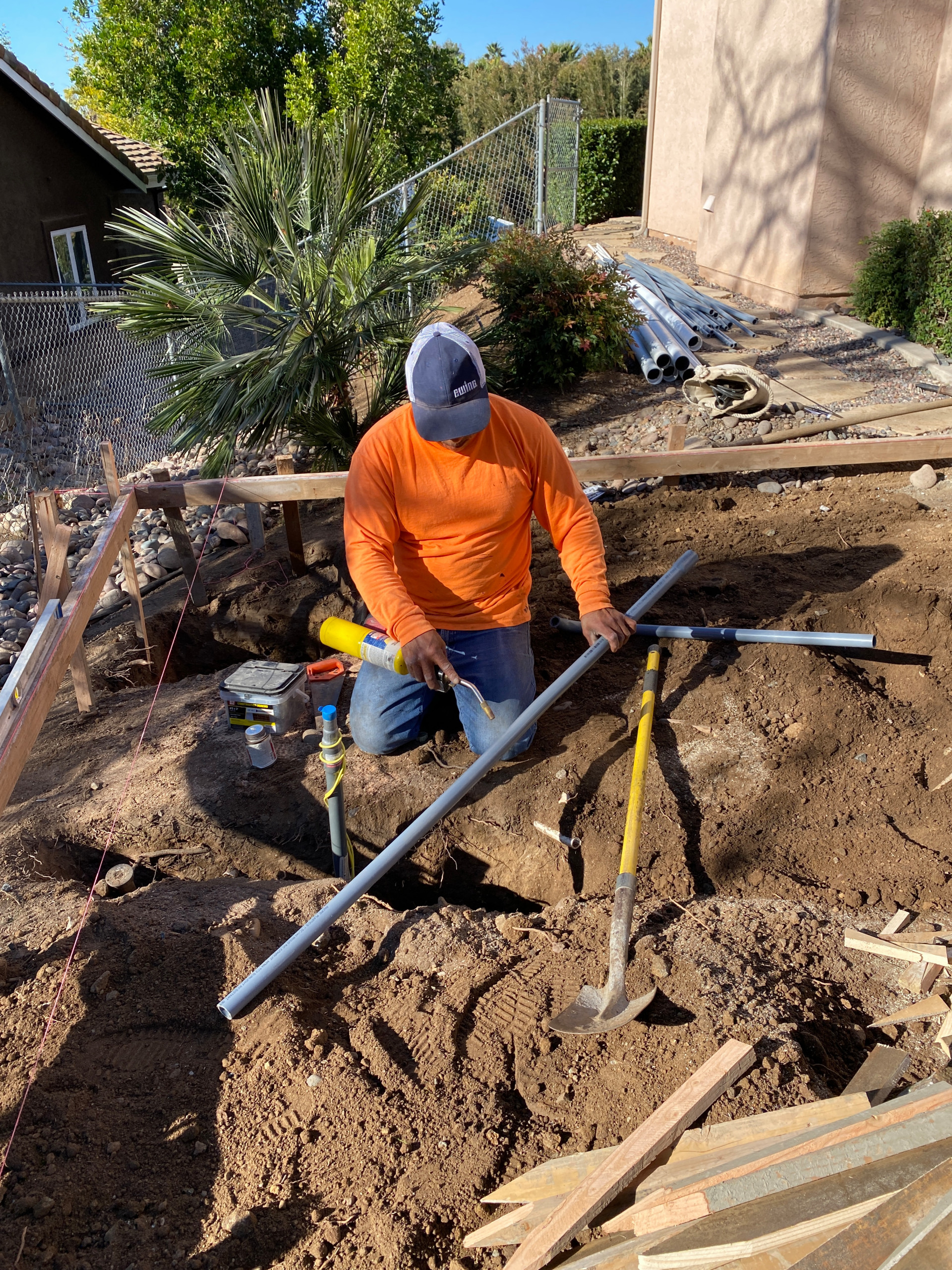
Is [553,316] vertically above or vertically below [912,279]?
below

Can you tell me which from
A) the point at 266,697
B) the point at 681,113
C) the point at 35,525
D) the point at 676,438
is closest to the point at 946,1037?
the point at 266,697

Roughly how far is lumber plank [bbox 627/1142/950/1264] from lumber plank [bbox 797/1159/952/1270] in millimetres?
43

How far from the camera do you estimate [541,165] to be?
11523 mm

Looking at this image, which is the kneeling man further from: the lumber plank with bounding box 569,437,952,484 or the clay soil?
the lumber plank with bounding box 569,437,952,484

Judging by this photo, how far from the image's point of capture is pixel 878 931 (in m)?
3.03

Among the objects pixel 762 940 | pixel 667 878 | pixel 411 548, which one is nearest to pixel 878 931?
pixel 762 940

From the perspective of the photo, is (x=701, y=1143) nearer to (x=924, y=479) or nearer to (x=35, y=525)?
(x=35, y=525)

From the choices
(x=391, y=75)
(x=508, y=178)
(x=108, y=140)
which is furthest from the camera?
(x=108, y=140)

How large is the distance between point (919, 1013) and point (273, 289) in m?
5.47

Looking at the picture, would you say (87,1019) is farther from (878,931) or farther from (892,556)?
(892,556)

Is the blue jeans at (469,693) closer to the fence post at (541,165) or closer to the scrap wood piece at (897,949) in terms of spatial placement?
the scrap wood piece at (897,949)

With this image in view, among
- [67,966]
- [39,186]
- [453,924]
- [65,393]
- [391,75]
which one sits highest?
[391,75]

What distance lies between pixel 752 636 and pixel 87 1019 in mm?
3110

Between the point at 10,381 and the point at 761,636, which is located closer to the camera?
the point at 761,636
